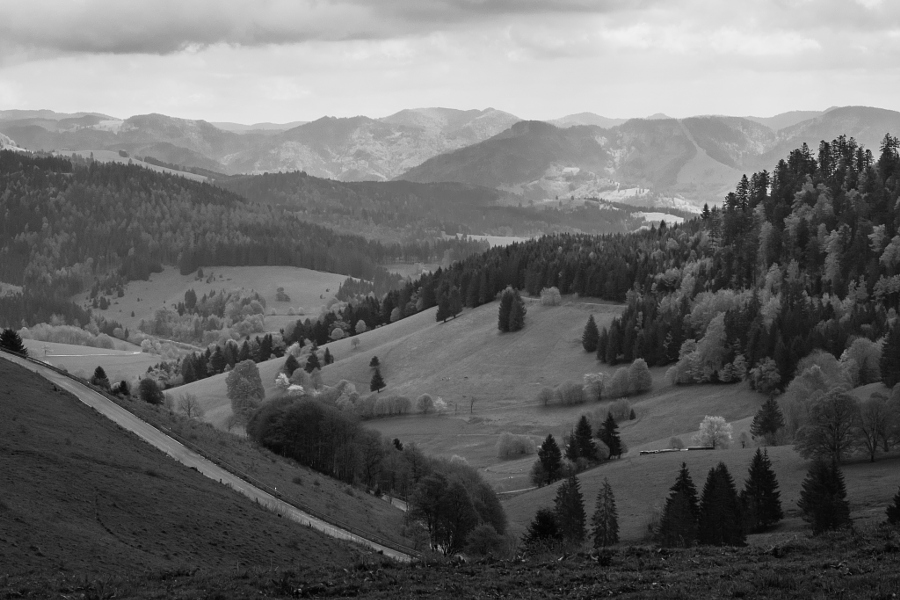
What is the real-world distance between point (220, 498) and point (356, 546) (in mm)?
7669

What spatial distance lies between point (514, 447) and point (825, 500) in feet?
248

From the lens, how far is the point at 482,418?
16912 cm

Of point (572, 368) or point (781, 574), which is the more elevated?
point (781, 574)

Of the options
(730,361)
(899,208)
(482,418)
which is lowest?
(482,418)

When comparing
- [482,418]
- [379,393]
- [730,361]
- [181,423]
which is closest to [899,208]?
[730,361]

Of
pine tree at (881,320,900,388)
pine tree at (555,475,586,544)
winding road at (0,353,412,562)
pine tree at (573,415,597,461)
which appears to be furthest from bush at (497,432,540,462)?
winding road at (0,353,412,562)

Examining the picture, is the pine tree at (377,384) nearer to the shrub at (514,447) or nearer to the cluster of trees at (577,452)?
the shrub at (514,447)

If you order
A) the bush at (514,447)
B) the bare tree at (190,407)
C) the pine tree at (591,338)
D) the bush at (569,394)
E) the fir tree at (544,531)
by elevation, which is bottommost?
the bare tree at (190,407)

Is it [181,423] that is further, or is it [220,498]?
[181,423]

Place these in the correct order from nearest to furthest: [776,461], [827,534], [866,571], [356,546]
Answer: [866,571], [827,534], [356,546], [776,461]

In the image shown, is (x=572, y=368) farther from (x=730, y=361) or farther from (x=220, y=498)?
(x=220, y=498)

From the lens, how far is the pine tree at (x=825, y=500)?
6831 cm

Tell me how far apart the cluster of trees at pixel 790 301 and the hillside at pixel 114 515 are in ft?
361

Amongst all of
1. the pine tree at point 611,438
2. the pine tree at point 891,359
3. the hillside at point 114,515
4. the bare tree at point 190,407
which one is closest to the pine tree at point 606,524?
the hillside at point 114,515
